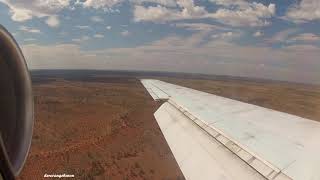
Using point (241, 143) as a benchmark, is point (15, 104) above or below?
above

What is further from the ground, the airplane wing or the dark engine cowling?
the dark engine cowling

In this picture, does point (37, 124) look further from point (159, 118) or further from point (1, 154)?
point (1, 154)

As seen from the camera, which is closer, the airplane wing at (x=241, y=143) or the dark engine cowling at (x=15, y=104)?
the dark engine cowling at (x=15, y=104)

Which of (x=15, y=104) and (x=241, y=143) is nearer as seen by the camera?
(x=15, y=104)

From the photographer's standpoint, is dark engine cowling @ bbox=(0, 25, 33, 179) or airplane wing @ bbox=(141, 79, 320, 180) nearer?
dark engine cowling @ bbox=(0, 25, 33, 179)
